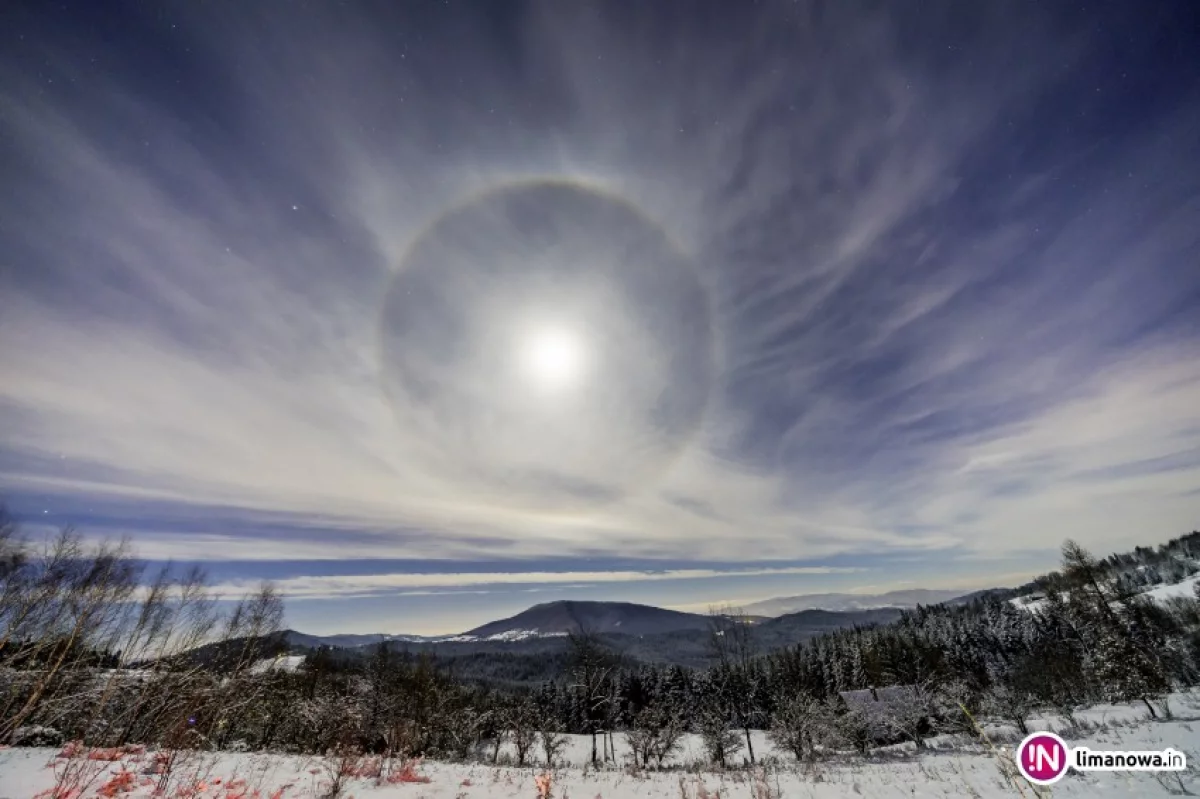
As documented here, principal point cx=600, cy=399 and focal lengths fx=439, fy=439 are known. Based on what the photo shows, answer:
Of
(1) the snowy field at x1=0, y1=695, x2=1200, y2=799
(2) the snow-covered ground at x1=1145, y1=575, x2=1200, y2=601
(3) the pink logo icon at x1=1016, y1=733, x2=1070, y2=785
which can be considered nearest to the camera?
(3) the pink logo icon at x1=1016, y1=733, x2=1070, y2=785

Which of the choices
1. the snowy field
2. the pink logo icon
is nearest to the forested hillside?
the snowy field

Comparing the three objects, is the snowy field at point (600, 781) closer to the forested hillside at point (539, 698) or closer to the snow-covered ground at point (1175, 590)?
the forested hillside at point (539, 698)

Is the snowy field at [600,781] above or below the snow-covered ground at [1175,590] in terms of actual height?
below

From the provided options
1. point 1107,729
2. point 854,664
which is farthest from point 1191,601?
point 1107,729

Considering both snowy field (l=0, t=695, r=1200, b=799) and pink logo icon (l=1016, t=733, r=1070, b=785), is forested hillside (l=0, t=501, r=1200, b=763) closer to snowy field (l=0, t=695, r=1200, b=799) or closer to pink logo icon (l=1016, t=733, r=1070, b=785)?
snowy field (l=0, t=695, r=1200, b=799)

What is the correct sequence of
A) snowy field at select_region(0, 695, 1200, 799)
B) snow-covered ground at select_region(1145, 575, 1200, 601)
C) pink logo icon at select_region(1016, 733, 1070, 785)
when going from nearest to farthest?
1. pink logo icon at select_region(1016, 733, 1070, 785)
2. snowy field at select_region(0, 695, 1200, 799)
3. snow-covered ground at select_region(1145, 575, 1200, 601)

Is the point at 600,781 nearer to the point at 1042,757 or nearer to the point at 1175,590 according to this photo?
the point at 1042,757

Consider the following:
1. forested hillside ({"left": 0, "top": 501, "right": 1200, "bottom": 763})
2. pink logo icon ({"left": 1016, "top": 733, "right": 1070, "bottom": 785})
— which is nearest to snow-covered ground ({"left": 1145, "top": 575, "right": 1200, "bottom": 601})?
forested hillside ({"left": 0, "top": 501, "right": 1200, "bottom": 763})

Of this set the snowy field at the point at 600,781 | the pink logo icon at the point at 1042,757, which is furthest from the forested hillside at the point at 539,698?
the pink logo icon at the point at 1042,757

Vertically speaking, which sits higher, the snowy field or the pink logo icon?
the pink logo icon

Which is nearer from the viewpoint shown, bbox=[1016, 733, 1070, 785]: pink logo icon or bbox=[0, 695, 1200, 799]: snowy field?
bbox=[1016, 733, 1070, 785]: pink logo icon
